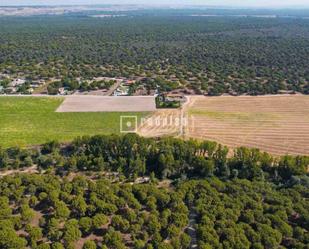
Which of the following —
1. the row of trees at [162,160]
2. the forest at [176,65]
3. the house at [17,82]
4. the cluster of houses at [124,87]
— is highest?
the row of trees at [162,160]

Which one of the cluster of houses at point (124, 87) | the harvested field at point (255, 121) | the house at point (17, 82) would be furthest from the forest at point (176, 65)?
the harvested field at point (255, 121)

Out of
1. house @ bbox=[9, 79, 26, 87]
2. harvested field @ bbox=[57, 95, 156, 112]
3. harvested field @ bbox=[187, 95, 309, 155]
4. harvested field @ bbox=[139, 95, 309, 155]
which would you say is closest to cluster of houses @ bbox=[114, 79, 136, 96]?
harvested field @ bbox=[57, 95, 156, 112]

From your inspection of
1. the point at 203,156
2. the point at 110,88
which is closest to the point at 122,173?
the point at 203,156

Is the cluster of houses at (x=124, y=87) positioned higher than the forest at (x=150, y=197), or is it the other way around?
the forest at (x=150, y=197)

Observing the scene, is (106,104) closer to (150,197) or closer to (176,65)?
(150,197)

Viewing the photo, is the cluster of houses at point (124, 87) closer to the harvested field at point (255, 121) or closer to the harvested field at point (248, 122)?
the harvested field at point (248, 122)

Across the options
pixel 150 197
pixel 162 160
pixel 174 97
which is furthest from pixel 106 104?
pixel 150 197
